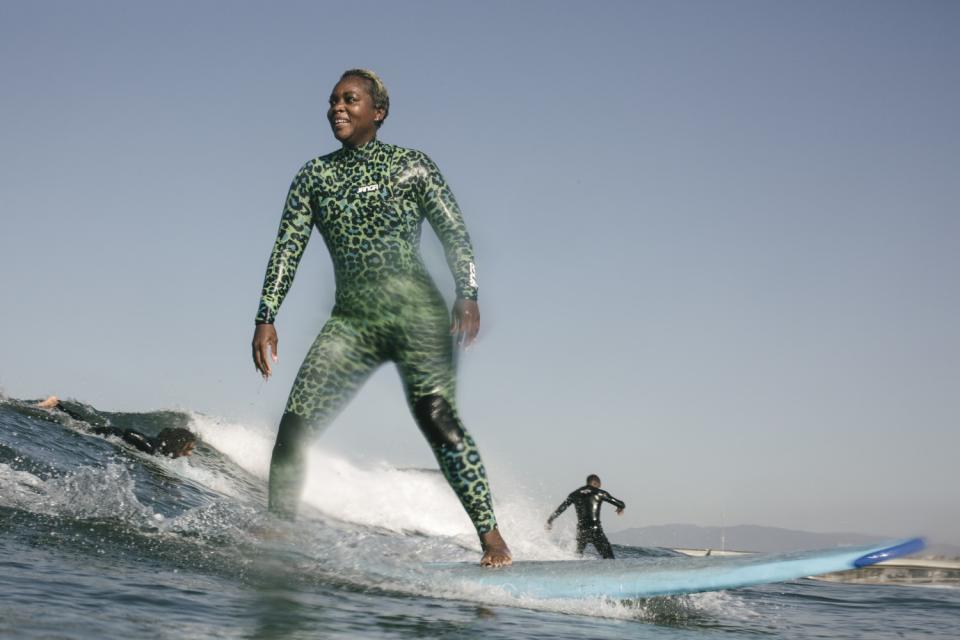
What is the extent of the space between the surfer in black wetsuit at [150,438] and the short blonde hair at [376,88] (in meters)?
10.7

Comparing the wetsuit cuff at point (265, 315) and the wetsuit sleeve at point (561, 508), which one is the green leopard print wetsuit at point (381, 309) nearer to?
the wetsuit cuff at point (265, 315)

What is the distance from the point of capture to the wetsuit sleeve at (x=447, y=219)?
12.5ft

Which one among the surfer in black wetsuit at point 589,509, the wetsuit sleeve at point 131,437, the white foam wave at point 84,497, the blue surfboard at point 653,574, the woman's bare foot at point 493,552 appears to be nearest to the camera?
the blue surfboard at point 653,574

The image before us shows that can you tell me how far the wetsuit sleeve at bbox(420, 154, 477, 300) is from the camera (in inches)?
150

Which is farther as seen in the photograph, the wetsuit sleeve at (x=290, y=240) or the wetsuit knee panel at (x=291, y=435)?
the wetsuit sleeve at (x=290, y=240)

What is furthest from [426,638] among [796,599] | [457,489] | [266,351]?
[796,599]

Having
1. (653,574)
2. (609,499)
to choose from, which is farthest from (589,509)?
(653,574)

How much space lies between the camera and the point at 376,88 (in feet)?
12.9

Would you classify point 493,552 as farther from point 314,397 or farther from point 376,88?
point 376,88

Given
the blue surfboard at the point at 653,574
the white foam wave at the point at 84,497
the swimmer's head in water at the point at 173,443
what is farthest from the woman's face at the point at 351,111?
the swimmer's head in water at the point at 173,443

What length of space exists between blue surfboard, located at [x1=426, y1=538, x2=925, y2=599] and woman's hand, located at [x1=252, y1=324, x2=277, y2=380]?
122 centimetres

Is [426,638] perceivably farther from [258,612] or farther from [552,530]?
[552,530]

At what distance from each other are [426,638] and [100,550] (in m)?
1.94

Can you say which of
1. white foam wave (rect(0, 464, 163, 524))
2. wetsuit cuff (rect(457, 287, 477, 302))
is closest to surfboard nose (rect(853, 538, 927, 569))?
wetsuit cuff (rect(457, 287, 477, 302))
